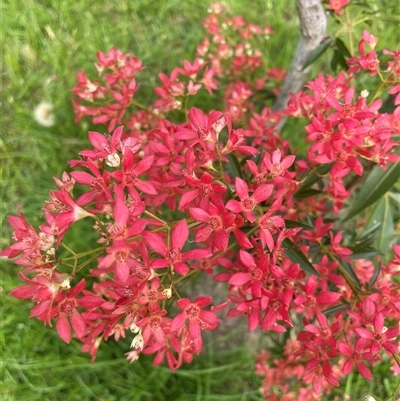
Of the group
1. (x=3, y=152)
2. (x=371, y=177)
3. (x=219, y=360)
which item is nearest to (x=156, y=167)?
(x=371, y=177)

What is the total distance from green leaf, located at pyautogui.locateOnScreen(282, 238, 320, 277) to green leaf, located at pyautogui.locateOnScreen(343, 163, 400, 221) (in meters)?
0.49

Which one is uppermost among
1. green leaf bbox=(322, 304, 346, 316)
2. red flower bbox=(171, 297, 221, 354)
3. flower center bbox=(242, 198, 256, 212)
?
flower center bbox=(242, 198, 256, 212)

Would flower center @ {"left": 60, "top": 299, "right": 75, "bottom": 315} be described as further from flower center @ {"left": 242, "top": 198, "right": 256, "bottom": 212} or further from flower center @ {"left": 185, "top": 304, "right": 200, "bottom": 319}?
flower center @ {"left": 242, "top": 198, "right": 256, "bottom": 212}

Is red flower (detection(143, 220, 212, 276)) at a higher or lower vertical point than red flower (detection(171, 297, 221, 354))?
higher

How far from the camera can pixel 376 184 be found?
5.25ft

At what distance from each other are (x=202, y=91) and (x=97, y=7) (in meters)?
1.06

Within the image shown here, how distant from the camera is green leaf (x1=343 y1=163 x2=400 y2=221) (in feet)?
5.17

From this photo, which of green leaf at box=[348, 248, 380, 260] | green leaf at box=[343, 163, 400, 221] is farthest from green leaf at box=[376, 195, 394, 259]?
green leaf at box=[348, 248, 380, 260]

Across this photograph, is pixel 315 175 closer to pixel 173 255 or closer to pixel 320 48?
pixel 320 48

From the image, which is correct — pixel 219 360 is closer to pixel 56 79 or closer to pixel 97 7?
pixel 56 79

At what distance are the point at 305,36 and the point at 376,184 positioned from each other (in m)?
0.68

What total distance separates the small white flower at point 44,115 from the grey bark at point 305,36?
146cm

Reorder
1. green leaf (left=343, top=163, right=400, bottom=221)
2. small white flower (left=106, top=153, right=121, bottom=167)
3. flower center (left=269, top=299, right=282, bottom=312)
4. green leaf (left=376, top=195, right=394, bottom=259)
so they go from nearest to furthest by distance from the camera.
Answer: small white flower (left=106, top=153, right=121, bottom=167), flower center (left=269, top=299, right=282, bottom=312), green leaf (left=343, top=163, right=400, bottom=221), green leaf (left=376, top=195, right=394, bottom=259)

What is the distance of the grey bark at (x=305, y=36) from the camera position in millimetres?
1608
